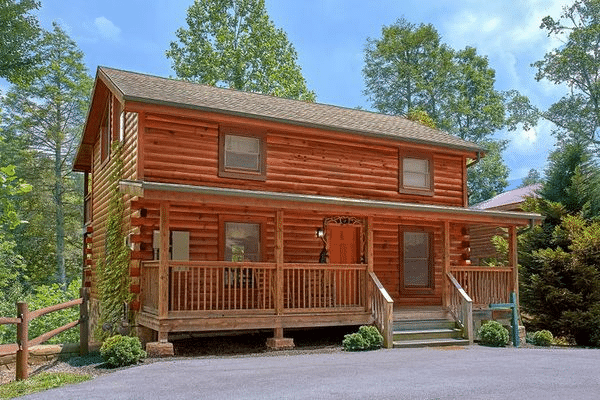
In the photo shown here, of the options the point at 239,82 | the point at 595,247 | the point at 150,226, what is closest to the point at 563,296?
the point at 595,247

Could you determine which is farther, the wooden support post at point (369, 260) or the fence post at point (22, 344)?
the wooden support post at point (369, 260)

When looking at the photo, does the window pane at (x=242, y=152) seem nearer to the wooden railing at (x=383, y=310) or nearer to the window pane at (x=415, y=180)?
the wooden railing at (x=383, y=310)

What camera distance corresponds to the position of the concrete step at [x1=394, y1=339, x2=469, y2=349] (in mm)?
14805

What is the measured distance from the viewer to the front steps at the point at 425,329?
597 inches

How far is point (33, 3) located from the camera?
31.8 m

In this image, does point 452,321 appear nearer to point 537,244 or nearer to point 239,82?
point 537,244

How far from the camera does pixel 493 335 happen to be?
615 inches

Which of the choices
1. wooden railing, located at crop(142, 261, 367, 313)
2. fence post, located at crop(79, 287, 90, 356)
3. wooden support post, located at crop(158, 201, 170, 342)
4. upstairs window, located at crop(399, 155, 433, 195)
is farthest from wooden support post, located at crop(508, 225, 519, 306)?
fence post, located at crop(79, 287, 90, 356)

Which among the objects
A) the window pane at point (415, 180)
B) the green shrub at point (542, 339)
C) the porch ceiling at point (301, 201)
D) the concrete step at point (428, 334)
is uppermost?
the window pane at point (415, 180)

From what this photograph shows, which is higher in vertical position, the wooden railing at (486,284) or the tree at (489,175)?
the tree at (489,175)

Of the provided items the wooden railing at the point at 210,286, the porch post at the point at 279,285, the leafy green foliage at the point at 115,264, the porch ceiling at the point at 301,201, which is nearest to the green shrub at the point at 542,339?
the porch ceiling at the point at 301,201

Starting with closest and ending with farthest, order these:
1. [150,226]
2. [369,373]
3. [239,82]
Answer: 1. [369,373]
2. [150,226]
3. [239,82]

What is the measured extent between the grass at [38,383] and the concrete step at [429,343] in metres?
7.17

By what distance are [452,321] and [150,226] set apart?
795cm
